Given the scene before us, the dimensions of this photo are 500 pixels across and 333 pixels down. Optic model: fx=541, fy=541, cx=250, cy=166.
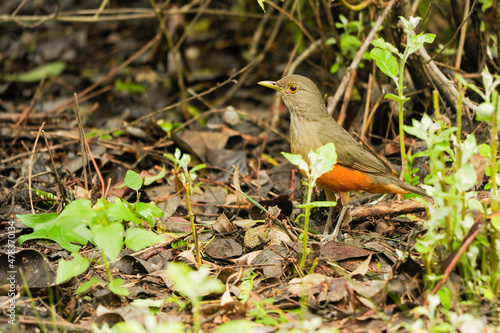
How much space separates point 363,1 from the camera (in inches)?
232

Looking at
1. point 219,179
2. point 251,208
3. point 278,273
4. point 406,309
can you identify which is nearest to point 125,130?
point 219,179

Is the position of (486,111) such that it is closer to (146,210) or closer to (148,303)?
(148,303)

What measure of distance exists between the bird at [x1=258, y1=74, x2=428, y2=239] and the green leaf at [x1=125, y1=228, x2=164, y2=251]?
182cm

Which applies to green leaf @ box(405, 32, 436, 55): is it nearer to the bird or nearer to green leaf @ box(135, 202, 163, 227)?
the bird

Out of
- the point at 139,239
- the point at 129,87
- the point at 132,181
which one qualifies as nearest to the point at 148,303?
the point at 139,239

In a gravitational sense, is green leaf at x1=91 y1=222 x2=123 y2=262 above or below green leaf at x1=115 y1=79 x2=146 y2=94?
above

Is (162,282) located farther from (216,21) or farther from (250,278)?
(216,21)

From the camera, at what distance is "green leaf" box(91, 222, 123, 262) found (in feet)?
10.0

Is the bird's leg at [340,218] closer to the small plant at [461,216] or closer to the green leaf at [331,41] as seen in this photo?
the small plant at [461,216]

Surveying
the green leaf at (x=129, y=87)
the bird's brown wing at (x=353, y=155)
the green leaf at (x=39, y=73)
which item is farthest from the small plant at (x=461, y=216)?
the green leaf at (x=39, y=73)

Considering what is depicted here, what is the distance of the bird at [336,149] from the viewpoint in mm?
4945

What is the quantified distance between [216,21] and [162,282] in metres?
7.23

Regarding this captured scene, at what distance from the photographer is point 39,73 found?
29.7ft

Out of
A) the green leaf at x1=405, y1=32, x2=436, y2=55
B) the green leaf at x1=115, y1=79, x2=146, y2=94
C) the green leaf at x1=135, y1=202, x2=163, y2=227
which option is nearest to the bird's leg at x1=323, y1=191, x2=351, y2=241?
the green leaf at x1=135, y1=202, x2=163, y2=227
